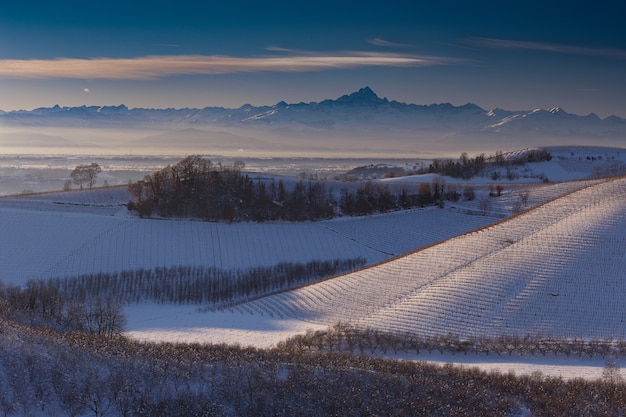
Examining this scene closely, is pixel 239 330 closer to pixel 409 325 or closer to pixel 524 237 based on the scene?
pixel 409 325

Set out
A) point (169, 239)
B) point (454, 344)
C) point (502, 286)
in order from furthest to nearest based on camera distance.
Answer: point (169, 239), point (502, 286), point (454, 344)

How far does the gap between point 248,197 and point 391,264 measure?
38.8m

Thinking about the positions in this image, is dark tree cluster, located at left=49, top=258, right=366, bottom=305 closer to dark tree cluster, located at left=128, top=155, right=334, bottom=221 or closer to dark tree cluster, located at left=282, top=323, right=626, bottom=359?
dark tree cluster, located at left=128, top=155, right=334, bottom=221

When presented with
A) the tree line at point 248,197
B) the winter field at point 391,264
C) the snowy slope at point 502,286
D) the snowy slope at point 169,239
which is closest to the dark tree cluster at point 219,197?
the tree line at point 248,197

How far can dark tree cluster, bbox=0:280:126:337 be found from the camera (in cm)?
3697

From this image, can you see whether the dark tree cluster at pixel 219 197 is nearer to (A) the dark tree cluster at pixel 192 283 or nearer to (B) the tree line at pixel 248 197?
(B) the tree line at pixel 248 197

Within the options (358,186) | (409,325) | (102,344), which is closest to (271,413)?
(102,344)

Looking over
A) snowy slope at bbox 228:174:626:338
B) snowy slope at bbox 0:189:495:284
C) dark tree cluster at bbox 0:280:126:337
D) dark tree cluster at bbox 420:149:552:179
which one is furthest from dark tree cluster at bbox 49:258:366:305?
dark tree cluster at bbox 420:149:552:179

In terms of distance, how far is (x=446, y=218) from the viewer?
85688 millimetres

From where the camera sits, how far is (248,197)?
8844 centimetres

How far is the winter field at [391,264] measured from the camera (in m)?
39.6

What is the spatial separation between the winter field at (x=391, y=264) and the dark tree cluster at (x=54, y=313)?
2.16m

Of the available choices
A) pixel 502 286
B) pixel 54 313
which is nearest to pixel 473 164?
pixel 502 286

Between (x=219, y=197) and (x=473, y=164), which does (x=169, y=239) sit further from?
(x=473, y=164)
